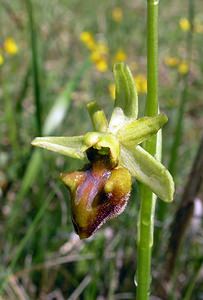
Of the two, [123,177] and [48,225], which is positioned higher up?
[123,177]

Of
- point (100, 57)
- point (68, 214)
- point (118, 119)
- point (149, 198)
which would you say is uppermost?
point (118, 119)

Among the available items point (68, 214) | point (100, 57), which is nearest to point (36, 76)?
point (68, 214)

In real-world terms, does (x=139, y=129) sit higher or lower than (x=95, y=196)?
higher

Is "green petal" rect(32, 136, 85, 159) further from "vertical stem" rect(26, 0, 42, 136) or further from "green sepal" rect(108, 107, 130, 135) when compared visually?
"vertical stem" rect(26, 0, 42, 136)

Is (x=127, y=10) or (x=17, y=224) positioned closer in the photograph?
(x=17, y=224)

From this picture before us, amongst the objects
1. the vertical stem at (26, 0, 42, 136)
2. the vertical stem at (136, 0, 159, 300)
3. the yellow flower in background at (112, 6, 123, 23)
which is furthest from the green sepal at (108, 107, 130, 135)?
the yellow flower in background at (112, 6, 123, 23)

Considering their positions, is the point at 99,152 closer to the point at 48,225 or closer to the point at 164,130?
the point at 48,225

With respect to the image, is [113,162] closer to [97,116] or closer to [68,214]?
[97,116]

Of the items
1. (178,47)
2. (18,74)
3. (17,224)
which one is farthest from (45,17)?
(17,224)
